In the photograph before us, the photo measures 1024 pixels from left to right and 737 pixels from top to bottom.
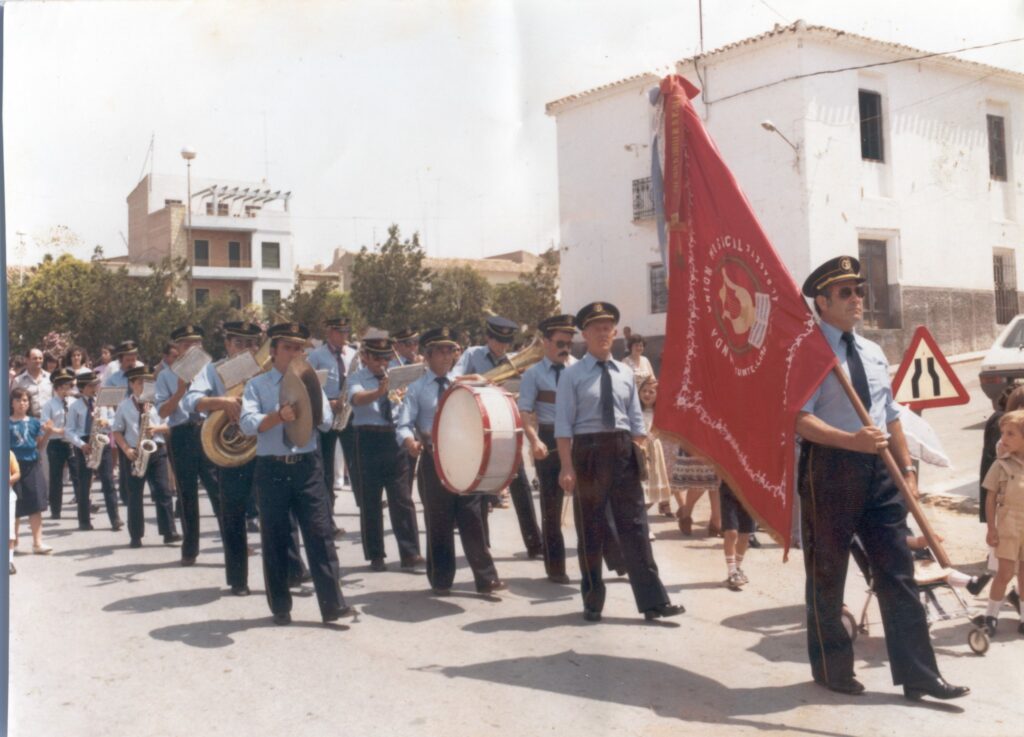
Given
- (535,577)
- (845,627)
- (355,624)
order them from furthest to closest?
1. (535,577)
2. (355,624)
3. (845,627)

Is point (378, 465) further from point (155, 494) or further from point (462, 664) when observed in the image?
point (462, 664)

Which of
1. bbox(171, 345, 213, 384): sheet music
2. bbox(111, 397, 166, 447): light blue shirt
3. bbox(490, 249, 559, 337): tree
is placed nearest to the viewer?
bbox(171, 345, 213, 384): sheet music

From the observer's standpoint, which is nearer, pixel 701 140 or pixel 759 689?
pixel 759 689

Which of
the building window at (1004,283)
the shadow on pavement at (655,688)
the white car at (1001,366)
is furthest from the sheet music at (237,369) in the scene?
the building window at (1004,283)

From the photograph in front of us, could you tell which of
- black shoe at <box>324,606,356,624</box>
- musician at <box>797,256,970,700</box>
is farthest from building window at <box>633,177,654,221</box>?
musician at <box>797,256,970,700</box>

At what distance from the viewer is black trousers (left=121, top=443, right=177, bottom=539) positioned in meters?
10.5

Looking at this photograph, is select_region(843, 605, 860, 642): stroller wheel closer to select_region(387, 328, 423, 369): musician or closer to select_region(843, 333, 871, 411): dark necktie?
select_region(843, 333, 871, 411): dark necktie

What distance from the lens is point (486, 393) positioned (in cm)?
743

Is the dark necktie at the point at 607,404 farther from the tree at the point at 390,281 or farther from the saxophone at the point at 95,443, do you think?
the tree at the point at 390,281

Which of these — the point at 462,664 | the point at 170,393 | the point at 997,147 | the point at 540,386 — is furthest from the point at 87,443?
the point at 997,147

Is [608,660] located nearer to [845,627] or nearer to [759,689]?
[759,689]

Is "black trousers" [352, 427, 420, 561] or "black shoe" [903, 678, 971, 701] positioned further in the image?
"black trousers" [352, 427, 420, 561]

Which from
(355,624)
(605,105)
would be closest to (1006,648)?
(355,624)

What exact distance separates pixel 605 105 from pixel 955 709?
21.8 meters
